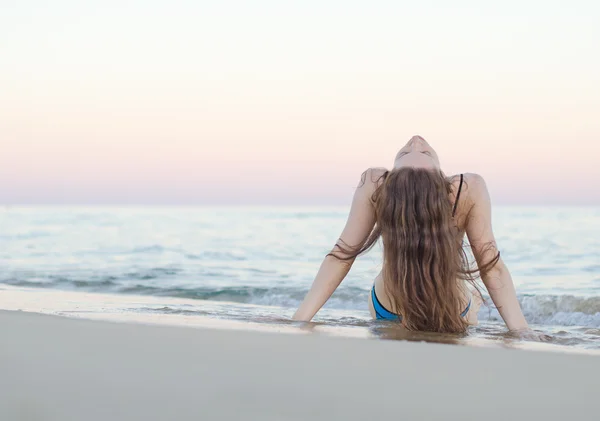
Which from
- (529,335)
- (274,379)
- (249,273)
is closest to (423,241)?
(529,335)

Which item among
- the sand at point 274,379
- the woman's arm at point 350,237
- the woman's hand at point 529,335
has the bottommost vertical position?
the woman's hand at point 529,335

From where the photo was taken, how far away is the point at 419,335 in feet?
10.8

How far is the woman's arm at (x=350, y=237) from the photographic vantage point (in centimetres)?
350

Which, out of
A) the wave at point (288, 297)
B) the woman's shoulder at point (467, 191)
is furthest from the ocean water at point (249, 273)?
the woman's shoulder at point (467, 191)

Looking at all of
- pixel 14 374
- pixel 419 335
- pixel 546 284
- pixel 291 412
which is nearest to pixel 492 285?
pixel 419 335

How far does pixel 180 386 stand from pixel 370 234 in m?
2.03

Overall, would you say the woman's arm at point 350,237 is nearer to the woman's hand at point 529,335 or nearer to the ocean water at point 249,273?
the ocean water at point 249,273

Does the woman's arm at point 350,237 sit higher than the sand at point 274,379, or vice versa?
the woman's arm at point 350,237

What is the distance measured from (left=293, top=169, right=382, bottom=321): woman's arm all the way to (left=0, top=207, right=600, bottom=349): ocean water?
8.2 inches

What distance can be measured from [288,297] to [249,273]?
170 cm

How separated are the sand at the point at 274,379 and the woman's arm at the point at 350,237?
3.97 feet

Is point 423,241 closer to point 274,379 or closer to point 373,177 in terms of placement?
point 373,177

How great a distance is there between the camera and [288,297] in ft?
22.6

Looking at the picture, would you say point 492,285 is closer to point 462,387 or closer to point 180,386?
point 462,387
